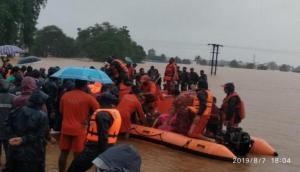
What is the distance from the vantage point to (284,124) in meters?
23.1

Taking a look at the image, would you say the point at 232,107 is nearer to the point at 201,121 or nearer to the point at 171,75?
the point at 201,121

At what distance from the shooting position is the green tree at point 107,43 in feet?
258

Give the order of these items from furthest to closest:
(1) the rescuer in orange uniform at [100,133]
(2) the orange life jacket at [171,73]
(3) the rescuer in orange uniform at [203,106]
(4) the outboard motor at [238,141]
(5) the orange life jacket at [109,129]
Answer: (2) the orange life jacket at [171,73] → (4) the outboard motor at [238,141] → (3) the rescuer in orange uniform at [203,106] → (5) the orange life jacket at [109,129] → (1) the rescuer in orange uniform at [100,133]

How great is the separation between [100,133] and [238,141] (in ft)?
21.2

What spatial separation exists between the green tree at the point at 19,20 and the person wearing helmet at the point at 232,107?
91.9 ft

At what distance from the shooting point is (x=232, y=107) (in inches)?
487

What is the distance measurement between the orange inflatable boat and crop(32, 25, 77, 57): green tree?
75.9m

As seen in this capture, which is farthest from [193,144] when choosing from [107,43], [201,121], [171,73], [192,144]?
[107,43]

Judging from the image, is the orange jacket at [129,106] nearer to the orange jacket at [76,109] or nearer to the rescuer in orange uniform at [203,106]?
the rescuer in orange uniform at [203,106]

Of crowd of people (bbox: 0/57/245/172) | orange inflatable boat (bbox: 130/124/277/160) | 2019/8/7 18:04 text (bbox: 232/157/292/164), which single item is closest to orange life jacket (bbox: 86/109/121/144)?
crowd of people (bbox: 0/57/245/172)

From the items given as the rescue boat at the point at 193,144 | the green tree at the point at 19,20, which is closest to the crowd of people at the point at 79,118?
the rescue boat at the point at 193,144

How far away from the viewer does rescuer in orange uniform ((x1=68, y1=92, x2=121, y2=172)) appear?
21.2ft

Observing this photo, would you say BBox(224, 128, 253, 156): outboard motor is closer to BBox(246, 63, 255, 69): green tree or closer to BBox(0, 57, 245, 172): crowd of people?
BBox(0, 57, 245, 172): crowd of people

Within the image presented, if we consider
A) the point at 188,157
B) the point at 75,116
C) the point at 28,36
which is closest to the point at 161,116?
the point at 188,157
